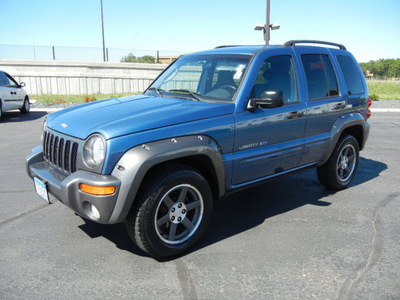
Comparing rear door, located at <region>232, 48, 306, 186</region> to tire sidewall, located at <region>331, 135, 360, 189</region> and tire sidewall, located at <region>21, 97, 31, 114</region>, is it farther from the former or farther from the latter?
tire sidewall, located at <region>21, 97, 31, 114</region>

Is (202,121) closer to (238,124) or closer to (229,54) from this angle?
(238,124)

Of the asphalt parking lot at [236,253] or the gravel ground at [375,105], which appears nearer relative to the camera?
the asphalt parking lot at [236,253]

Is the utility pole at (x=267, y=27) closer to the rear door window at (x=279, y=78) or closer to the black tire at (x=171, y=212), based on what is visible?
the rear door window at (x=279, y=78)

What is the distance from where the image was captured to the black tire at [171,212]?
9.72 feet

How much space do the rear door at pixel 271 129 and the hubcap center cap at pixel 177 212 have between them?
0.65 metres

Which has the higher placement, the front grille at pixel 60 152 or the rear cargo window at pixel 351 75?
the rear cargo window at pixel 351 75

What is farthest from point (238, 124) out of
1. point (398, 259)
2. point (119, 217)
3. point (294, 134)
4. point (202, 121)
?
point (398, 259)

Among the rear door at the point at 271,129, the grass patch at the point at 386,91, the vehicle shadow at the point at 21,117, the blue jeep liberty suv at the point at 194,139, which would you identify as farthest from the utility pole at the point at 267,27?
the rear door at the point at 271,129

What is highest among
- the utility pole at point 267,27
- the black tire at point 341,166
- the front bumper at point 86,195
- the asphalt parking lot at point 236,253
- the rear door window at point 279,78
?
the utility pole at point 267,27

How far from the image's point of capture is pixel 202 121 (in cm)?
326

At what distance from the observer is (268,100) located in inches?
136

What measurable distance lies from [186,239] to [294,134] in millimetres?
1733

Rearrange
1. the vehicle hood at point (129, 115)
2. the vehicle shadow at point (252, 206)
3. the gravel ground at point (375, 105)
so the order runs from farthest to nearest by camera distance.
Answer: the gravel ground at point (375, 105) < the vehicle shadow at point (252, 206) < the vehicle hood at point (129, 115)

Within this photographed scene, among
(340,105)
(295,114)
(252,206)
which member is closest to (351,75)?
(340,105)
